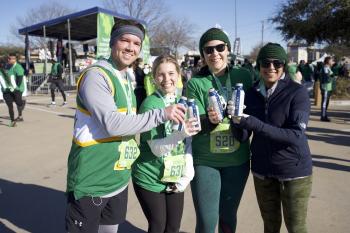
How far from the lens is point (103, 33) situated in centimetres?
1570

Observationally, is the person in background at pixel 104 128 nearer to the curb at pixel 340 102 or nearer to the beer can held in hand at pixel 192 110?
the beer can held in hand at pixel 192 110

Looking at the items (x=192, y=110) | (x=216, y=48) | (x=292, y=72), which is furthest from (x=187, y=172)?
(x=292, y=72)

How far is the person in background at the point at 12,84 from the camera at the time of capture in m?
10.0

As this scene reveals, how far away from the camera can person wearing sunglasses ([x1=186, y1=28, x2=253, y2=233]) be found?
2.74 meters

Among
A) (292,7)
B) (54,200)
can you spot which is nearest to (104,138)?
(54,200)

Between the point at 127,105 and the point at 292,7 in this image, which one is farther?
the point at 292,7

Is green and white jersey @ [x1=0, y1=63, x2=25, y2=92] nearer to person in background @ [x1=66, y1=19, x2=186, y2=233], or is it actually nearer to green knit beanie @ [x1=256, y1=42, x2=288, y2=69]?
person in background @ [x1=66, y1=19, x2=186, y2=233]

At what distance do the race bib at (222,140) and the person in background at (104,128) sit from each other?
511 millimetres

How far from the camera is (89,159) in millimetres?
2227

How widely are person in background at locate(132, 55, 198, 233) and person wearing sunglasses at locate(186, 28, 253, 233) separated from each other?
129 mm

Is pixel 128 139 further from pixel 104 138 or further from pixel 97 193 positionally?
pixel 97 193

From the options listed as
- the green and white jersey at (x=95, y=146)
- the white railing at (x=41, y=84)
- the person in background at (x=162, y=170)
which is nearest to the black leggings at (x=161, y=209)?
A: the person in background at (x=162, y=170)

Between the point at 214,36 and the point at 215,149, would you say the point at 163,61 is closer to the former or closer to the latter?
the point at 214,36

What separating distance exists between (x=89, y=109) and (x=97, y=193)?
553mm
